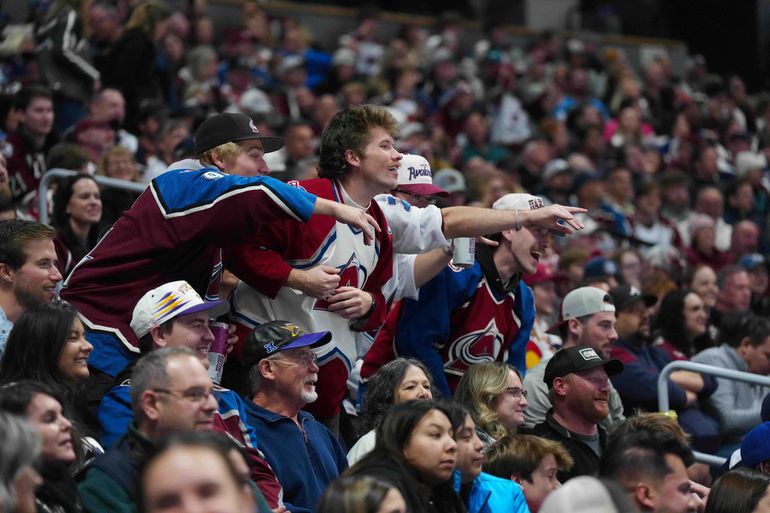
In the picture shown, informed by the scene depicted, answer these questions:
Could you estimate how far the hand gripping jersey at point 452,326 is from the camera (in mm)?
7191

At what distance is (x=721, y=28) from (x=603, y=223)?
1092cm

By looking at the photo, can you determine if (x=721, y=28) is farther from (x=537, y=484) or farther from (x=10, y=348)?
(x=10, y=348)

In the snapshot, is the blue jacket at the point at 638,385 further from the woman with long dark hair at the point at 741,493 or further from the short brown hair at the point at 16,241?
the short brown hair at the point at 16,241

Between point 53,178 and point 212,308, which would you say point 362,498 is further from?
point 53,178

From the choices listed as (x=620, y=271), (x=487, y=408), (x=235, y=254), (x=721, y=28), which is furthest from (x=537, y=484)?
(x=721, y=28)

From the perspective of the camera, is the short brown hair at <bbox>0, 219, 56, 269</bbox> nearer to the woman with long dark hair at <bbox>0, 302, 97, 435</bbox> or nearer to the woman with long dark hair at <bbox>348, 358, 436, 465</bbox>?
the woman with long dark hair at <bbox>0, 302, 97, 435</bbox>

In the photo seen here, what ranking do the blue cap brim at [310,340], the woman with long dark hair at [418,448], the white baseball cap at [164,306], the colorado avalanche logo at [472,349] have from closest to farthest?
1. the woman with long dark hair at [418,448]
2. the white baseball cap at [164,306]
3. the blue cap brim at [310,340]
4. the colorado avalanche logo at [472,349]

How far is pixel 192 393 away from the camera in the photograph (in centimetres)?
476

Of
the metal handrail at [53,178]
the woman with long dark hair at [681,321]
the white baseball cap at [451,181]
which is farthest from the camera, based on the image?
the white baseball cap at [451,181]

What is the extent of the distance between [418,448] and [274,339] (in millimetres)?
1101

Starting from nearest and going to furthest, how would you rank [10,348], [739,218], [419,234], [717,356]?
[10,348] < [419,234] < [717,356] < [739,218]

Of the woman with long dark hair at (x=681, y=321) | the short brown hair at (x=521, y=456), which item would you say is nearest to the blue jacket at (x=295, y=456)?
the short brown hair at (x=521, y=456)

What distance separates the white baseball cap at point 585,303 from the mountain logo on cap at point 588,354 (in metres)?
0.93

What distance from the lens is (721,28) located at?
891 inches
